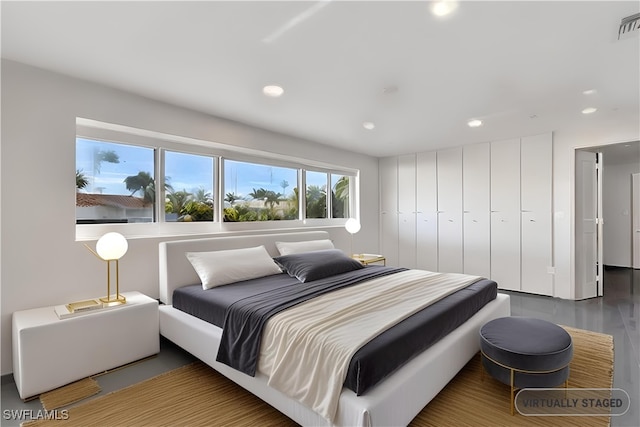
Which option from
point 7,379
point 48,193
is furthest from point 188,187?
point 7,379

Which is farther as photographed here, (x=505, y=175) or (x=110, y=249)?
(x=505, y=175)

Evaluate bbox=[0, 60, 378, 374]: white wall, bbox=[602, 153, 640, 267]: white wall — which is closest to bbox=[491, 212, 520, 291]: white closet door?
bbox=[602, 153, 640, 267]: white wall

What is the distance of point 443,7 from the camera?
178cm

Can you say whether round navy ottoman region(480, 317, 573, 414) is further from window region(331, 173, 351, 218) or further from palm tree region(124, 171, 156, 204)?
window region(331, 173, 351, 218)

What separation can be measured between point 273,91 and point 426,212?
3.93m

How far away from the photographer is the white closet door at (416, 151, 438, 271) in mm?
5766

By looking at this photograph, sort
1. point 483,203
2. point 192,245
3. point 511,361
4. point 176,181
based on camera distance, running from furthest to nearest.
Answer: point 483,203, point 176,181, point 192,245, point 511,361

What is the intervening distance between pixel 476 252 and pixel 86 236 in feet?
17.6

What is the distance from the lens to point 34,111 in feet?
8.25

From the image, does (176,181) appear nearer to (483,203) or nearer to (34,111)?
(34,111)

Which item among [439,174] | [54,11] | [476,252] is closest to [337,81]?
[54,11]

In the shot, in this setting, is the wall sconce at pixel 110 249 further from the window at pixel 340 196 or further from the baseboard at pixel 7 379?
the window at pixel 340 196

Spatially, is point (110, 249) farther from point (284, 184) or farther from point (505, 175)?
point (505, 175)

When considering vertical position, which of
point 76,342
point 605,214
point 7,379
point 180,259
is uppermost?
point 605,214
